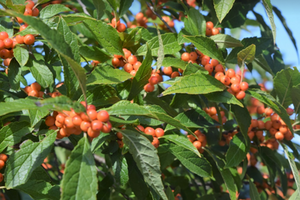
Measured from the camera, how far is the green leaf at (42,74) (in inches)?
61.8

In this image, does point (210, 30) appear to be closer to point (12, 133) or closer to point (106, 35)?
point (106, 35)

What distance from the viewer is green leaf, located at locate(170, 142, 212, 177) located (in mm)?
1621

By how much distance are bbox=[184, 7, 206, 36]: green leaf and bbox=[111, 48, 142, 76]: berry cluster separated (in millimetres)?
418

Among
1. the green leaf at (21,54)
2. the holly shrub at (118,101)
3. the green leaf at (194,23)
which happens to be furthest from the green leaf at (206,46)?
the green leaf at (21,54)

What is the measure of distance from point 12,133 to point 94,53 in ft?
2.00

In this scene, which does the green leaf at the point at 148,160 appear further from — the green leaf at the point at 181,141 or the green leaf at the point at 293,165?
the green leaf at the point at 293,165

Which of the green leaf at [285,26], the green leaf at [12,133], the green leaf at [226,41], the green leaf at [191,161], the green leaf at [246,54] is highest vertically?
the green leaf at [285,26]

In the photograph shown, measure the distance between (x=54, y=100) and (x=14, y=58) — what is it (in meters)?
0.76

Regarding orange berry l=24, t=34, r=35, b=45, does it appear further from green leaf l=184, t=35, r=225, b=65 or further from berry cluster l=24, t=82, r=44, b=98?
green leaf l=184, t=35, r=225, b=65

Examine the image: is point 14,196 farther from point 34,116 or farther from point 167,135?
point 167,135

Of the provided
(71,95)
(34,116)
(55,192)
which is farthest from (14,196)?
(71,95)

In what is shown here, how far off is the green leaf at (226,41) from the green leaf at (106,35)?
0.64 meters

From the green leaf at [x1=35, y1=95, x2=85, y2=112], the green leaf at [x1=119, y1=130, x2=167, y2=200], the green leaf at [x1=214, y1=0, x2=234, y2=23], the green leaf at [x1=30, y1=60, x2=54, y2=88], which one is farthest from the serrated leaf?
the green leaf at [x1=214, y1=0, x2=234, y2=23]

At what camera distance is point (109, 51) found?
63.1 inches
